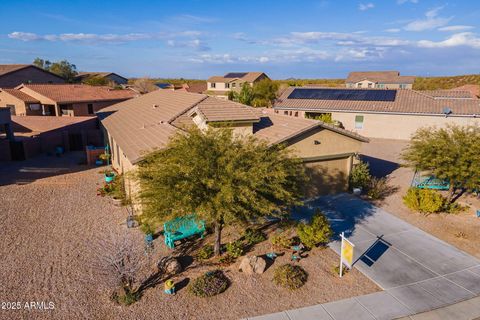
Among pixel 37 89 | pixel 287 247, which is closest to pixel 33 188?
pixel 287 247

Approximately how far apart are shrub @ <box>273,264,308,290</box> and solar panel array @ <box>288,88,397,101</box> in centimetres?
3239

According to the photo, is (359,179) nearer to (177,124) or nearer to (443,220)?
(443,220)

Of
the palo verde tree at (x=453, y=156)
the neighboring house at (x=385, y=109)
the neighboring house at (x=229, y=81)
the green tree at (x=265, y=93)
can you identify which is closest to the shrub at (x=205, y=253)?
the palo verde tree at (x=453, y=156)

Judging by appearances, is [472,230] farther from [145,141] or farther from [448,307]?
[145,141]

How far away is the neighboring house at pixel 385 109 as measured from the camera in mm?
34000

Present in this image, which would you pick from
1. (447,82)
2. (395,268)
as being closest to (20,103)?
(395,268)

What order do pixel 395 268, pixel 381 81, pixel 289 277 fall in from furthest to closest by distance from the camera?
pixel 381 81 < pixel 395 268 < pixel 289 277

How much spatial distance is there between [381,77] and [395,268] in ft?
253

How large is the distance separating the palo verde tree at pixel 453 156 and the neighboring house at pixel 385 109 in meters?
18.4

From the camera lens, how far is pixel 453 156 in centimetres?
1584

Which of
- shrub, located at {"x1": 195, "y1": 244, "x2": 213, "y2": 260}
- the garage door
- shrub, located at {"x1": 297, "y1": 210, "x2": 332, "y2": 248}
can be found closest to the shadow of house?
the garage door

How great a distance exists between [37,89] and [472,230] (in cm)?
4770

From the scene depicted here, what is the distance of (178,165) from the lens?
10.4m

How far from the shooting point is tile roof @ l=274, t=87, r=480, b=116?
34.1 meters
